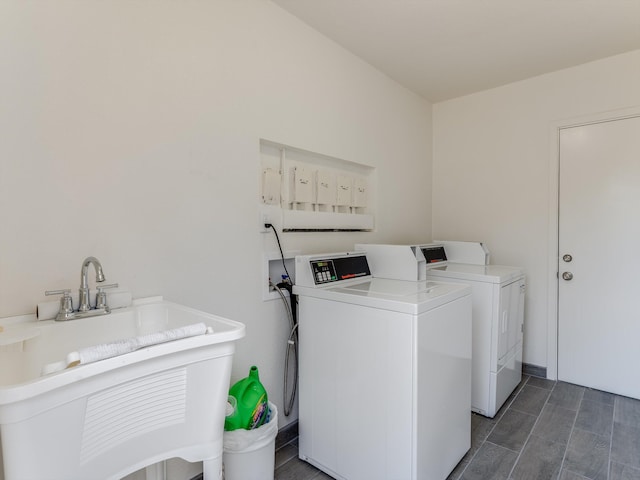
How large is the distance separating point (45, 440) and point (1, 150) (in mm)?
917

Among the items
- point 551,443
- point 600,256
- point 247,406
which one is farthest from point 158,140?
point 600,256

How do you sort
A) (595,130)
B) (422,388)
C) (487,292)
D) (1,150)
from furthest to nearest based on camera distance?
(595,130) < (487,292) < (422,388) < (1,150)

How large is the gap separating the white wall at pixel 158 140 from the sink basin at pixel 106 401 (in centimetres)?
21

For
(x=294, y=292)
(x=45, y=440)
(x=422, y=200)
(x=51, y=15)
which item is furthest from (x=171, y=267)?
(x=422, y=200)

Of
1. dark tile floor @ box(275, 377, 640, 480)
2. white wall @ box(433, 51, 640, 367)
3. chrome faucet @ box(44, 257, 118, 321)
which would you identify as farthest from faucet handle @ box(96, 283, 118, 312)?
white wall @ box(433, 51, 640, 367)

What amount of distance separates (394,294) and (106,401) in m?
1.19

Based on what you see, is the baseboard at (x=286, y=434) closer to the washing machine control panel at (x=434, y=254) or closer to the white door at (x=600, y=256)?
the washing machine control panel at (x=434, y=254)

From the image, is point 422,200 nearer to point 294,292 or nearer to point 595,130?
point 595,130

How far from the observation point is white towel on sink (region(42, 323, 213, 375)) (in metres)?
0.78

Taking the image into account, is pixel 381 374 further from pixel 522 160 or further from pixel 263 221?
pixel 522 160

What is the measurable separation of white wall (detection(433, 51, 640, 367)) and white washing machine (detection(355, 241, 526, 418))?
0.46 meters

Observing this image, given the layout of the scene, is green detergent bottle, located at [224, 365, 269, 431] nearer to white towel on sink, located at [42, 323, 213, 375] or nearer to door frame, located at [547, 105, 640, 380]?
white towel on sink, located at [42, 323, 213, 375]

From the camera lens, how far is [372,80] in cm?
268

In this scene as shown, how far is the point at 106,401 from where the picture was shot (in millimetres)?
828
